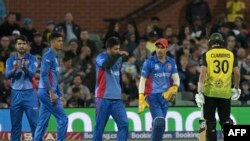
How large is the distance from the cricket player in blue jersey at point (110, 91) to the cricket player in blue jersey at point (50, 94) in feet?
2.33

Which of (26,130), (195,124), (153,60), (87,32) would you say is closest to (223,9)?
(87,32)

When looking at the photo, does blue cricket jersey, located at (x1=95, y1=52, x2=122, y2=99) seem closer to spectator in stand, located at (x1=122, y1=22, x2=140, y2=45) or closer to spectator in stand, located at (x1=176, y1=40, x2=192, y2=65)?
spectator in stand, located at (x1=176, y1=40, x2=192, y2=65)

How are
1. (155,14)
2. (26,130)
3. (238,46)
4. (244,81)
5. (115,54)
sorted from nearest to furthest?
(115,54) → (26,130) → (244,81) → (238,46) → (155,14)

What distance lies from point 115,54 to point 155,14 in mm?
11544

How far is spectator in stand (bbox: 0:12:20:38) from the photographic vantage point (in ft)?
80.5

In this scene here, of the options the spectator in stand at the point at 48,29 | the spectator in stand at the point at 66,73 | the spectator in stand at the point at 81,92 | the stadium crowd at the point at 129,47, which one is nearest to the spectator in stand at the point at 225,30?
the stadium crowd at the point at 129,47

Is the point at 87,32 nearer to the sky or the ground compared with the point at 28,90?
nearer to the sky

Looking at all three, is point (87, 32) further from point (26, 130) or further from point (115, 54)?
point (115, 54)

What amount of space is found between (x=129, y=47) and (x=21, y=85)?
8.19m

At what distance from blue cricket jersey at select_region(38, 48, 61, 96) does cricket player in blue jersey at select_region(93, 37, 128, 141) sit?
819 mm

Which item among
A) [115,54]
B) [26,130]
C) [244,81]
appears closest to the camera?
[115,54]

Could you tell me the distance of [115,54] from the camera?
52.3 feet

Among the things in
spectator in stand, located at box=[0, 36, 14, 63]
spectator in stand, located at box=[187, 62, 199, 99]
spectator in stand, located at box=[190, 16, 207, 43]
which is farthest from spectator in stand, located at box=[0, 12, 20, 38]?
spectator in stand, located at box=[190, 16, 207, 43]

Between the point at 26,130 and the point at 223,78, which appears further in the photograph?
the point at 26,130
